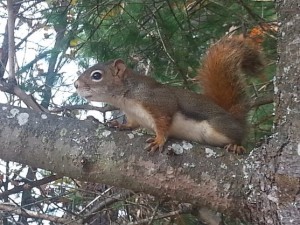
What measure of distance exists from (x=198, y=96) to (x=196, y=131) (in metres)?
0.11

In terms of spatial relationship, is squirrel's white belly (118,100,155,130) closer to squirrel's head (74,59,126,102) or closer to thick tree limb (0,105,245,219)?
squirrel's head (74,59,126,102)

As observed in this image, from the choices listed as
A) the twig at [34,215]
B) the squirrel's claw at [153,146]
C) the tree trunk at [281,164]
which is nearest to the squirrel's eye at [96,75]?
the twig at [34,215]

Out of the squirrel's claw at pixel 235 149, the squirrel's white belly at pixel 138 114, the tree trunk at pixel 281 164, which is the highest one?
the squirrel's white belly at pixel 138 114

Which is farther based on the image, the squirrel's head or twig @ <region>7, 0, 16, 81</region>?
the squirrel's head

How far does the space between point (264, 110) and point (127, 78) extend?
2.33 ft

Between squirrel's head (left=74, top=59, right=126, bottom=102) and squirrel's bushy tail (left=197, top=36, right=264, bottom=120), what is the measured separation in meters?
0.28

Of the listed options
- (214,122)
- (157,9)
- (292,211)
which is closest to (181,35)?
(157,9)

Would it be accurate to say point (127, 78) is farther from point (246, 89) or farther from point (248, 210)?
point (248, 210)

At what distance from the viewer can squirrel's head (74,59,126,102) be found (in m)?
1.89

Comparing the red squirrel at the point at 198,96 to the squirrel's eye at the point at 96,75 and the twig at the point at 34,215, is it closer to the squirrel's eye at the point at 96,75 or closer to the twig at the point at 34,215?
the squirrel's eye at the point at 96,75

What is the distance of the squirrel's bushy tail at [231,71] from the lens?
1.82m

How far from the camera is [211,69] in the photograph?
1.87m

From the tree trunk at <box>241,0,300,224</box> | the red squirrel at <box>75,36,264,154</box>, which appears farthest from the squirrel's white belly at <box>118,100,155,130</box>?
the tree trunk at <box>241,0,300,224</box>

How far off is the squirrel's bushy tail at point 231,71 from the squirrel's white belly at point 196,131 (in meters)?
0.10
